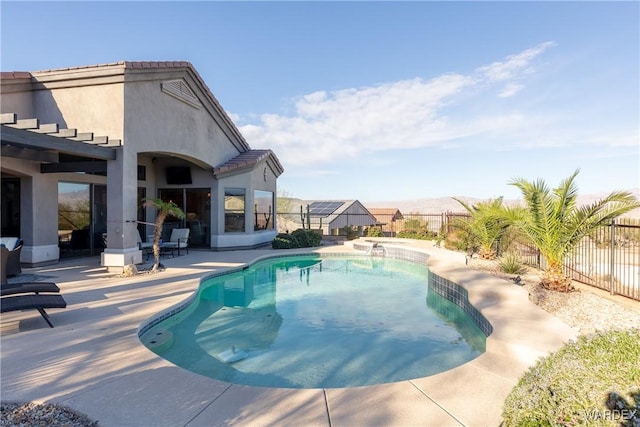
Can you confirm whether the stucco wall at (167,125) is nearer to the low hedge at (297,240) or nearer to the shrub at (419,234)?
the low hedge at (297,240)

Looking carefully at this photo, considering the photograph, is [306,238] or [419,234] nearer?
[306,238]

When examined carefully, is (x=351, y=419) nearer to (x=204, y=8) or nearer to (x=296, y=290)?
(x=296, y=290)

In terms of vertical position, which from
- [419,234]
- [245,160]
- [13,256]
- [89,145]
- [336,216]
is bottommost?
[419,234]

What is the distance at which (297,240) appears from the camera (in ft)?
58.0

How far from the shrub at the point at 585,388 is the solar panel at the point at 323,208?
94.9ft

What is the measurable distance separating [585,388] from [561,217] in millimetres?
7671

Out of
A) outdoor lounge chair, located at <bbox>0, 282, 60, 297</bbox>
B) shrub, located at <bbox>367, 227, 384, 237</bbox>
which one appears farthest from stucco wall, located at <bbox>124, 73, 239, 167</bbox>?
shrub, located at <bbox>367, 227, 384, 237</bbox>

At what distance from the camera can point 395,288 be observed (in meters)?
10.7

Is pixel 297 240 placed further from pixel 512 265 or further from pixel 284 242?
pixel 512 265

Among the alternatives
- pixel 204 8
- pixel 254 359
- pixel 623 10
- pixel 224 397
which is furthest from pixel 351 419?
pixel 204 8

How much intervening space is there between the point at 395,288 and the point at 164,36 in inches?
542

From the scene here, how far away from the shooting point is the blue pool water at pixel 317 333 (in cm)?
510

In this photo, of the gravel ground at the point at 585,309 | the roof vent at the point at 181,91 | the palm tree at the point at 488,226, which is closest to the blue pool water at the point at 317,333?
the gravel ground at the point at 585,309

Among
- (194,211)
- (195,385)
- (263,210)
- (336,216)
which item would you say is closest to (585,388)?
(195,385)
